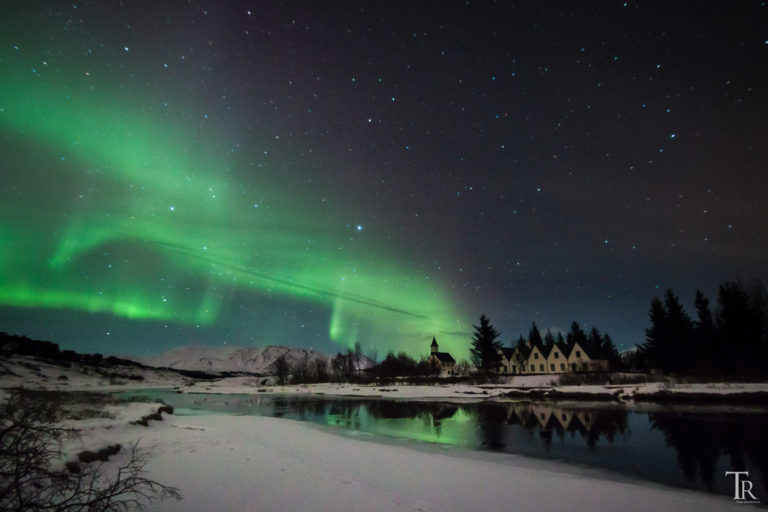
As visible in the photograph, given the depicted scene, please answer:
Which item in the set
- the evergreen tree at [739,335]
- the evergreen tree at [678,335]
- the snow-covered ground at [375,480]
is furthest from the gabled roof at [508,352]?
the snow-covered ground at [375,480]

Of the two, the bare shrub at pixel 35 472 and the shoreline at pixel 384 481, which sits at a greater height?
the bare shrub at pixel 35 472

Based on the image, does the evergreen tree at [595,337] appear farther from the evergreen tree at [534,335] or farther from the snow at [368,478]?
the snow at [368,478]

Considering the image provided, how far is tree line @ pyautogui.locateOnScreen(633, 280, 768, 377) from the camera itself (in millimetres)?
45125

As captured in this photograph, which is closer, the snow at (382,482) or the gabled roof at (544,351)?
the snow at (382,482)

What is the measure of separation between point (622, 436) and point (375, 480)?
50.9 feet

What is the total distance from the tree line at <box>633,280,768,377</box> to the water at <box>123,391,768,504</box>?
2671 cm

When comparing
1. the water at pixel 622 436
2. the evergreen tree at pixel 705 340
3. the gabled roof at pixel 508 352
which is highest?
the evergreen tree at pixel 705 340

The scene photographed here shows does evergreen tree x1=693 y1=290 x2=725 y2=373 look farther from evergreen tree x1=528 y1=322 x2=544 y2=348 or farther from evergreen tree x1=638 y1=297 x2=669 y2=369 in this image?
evergreen tree x1=528 y1=322 x2=544 y2=348

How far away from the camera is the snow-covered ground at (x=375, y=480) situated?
8.48 metres

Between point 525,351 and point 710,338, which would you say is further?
point 525,351

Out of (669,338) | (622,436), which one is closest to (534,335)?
(669,338)

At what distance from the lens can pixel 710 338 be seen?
50406mm

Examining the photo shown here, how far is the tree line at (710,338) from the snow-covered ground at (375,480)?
46.7 meters

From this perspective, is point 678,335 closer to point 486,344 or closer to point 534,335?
point 486,344
